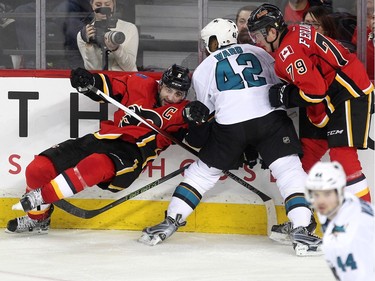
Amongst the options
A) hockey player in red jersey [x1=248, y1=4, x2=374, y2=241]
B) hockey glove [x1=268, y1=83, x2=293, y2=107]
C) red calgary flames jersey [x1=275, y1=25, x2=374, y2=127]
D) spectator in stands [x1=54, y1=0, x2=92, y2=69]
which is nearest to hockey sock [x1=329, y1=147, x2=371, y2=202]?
hockey player in red jersey [x1=248, y1=4, x2=374, y2=241]

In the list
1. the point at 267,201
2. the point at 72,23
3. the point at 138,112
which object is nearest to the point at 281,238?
the point at 267,201

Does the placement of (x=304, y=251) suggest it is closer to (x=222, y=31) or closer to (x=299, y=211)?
(x=299, y=211)

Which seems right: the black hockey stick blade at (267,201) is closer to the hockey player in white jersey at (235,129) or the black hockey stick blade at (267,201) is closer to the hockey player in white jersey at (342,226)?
the hockey player in white jersey at (235,129)

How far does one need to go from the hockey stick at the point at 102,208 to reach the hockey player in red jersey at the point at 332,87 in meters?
0.65

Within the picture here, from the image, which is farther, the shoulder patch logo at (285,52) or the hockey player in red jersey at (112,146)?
the hockey player in red jersey at (112,146)

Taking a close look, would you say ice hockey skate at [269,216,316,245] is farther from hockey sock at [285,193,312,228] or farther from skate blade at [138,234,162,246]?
skate blade at [138,234,162,246]

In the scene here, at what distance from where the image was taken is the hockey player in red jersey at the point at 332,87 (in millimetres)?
4656

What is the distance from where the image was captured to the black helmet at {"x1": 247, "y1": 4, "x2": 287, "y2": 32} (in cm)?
469

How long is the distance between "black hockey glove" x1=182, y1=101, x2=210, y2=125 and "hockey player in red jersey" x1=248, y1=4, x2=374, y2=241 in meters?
0.32

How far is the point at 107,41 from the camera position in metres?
5.19

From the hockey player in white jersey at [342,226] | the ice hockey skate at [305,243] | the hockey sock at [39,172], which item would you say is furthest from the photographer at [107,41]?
the hockey player in white jersey at [342,226]

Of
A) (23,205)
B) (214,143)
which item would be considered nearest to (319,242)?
(214,143)

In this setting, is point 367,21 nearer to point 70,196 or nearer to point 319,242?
point 319,242

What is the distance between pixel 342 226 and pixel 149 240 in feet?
7.10
